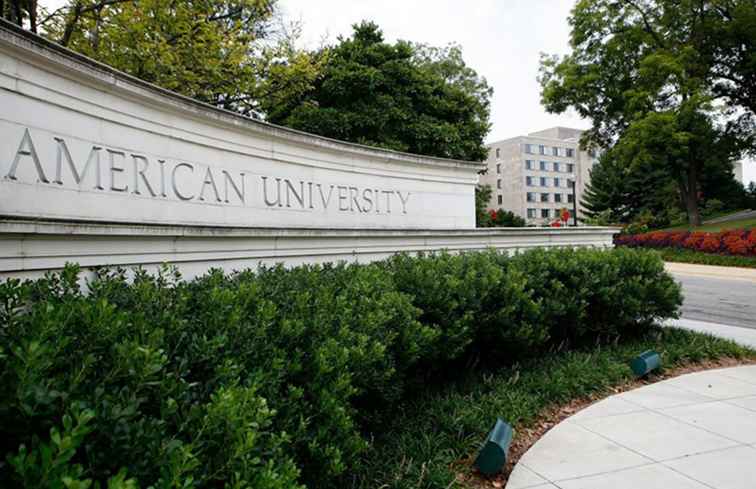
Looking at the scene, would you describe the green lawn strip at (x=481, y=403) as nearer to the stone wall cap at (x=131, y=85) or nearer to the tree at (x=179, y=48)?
the stone wall cap at (x=131, y=85)

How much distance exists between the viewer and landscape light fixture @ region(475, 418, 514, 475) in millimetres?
3217

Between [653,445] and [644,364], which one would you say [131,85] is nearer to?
[653,445]

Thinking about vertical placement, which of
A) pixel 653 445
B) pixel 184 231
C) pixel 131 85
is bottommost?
pixel 653 445

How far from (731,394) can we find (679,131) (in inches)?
1020

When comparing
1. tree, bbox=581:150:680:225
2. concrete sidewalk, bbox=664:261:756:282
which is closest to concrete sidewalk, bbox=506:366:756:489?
concrete sidewalk, bbox=664:261:756:282

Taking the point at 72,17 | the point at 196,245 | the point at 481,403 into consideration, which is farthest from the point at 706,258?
the point at 72,17

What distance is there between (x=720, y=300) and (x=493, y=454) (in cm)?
1145

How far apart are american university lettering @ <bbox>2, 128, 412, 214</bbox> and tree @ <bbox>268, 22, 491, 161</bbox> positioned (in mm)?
7499

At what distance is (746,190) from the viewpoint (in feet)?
152

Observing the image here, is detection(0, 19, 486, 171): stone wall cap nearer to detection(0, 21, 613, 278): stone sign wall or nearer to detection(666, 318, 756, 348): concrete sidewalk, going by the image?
detection(0, 21, 613, 278): stone sign wall

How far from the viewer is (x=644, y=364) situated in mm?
5328

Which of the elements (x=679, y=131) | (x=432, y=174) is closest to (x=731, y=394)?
(x=432, y=174)

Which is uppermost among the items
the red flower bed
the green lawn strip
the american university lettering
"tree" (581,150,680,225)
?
"tree" (581,150,680,225)

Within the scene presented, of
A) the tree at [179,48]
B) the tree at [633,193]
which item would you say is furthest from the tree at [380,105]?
the tree at [633,193]
